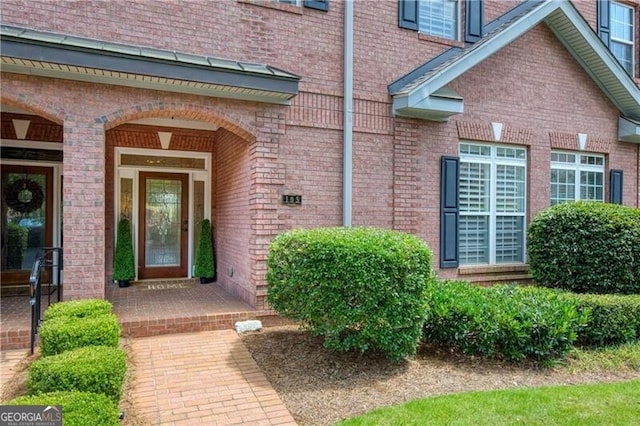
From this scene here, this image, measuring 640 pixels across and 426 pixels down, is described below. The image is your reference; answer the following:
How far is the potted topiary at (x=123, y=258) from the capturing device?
8.18 m

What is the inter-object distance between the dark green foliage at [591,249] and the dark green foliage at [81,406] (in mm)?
7100

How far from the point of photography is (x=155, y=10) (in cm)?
607

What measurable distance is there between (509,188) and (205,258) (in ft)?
20.5

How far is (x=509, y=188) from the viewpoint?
8.56 m

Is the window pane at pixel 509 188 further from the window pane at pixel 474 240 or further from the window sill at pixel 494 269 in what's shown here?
the window sill at pixel 494 269

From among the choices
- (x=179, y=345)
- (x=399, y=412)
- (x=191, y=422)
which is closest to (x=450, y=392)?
Result: (x=399, y=412)

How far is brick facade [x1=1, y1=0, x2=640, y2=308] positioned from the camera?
5.58 meters

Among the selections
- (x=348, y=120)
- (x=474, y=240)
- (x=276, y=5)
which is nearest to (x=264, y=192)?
(x=348, y=120)

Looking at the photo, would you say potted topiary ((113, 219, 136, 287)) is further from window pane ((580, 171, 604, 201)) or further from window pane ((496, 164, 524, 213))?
window pane ((580, 171, 604, 201))

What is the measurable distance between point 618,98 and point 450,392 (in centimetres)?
836

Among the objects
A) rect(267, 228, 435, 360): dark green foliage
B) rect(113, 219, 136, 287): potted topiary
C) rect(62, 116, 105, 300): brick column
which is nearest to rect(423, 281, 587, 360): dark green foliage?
rect(267, 228, 435, 360): dark green foliage

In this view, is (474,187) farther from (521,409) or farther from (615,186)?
(521,409)

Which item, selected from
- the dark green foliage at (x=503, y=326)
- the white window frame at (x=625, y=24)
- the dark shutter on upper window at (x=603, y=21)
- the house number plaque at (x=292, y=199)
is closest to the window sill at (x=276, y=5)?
the house number plaque at (x=292, y=199)

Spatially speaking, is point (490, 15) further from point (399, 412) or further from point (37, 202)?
point (37, 202)
